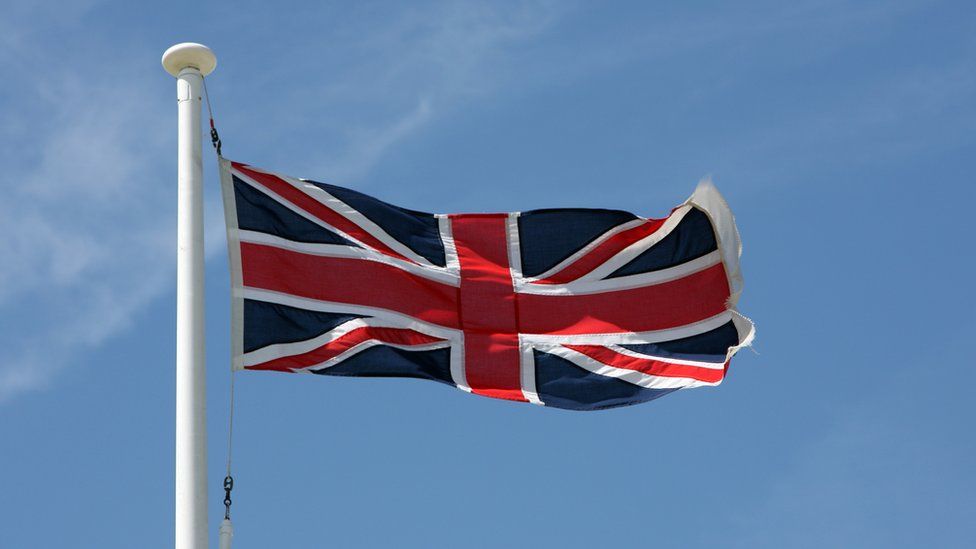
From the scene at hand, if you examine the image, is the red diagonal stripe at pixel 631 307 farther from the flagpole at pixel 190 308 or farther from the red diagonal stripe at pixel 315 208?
the flagpole at pixel 190 308

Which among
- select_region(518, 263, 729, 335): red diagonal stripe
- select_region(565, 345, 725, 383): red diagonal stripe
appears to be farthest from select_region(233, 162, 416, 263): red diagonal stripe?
select_region(565, 345, 725, 383): red diagonal stripe

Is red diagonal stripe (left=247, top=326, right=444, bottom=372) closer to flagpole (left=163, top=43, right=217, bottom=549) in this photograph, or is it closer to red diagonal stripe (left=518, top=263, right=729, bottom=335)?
red diagonal stripe (left=518, top=263, right=729, bottom=335)

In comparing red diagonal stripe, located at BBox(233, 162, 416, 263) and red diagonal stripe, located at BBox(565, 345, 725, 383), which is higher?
red diagonal stripe, located at BBox(233, 162, 416, 263)

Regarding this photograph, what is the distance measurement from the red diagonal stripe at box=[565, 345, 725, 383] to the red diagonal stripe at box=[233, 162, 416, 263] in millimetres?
1886

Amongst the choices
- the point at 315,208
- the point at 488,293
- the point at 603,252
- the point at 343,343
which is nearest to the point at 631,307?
the point at 603,252

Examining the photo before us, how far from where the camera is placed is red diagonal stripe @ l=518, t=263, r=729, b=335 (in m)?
16.4

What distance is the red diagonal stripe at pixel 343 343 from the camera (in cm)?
1452

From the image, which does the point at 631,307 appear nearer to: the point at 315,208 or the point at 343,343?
the point at 343,343

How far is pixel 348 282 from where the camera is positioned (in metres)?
15.3

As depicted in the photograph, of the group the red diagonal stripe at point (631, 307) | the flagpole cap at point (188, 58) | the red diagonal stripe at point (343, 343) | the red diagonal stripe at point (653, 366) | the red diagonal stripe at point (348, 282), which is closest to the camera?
the flagpole cap at point (188, 58)

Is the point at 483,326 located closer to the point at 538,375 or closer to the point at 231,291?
the point at 538,375

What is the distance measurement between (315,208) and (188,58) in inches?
94.5

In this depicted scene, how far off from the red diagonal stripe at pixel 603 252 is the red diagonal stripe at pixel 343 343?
1739 mm

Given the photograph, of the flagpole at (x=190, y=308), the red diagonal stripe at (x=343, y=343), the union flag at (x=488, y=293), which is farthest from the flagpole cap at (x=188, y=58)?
the red diagonal stripe at (x=343, y=343)
